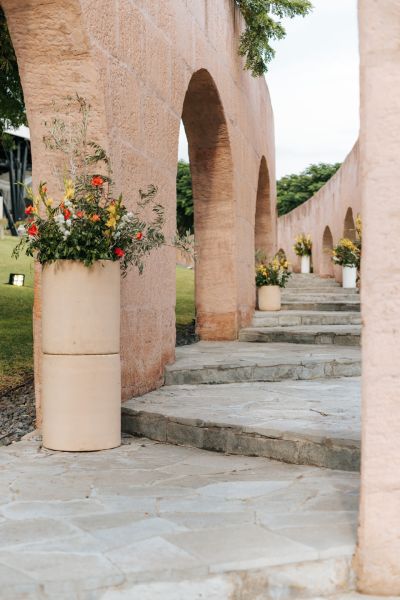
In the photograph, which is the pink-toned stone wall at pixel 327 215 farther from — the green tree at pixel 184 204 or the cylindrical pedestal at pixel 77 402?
the cylindrical pedestal at pixel 77 402

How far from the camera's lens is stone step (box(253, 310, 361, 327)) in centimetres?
916

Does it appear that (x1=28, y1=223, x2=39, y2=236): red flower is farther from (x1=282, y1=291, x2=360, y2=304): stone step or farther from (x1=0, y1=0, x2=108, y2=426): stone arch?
(x1=282, y1=291, x2=360, y2=304): stone step

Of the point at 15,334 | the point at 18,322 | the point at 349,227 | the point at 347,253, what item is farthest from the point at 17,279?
the point at 349,227

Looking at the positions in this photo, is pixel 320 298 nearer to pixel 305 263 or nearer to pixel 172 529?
pixel 172 529

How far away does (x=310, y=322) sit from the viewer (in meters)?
9.35

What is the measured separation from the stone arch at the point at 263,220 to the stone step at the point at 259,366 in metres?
6.23

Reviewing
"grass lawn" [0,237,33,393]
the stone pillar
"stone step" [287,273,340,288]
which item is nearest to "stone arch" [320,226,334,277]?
"stone step" [287,273,340,288]

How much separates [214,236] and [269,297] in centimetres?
241

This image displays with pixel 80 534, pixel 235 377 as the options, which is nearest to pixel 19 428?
pixel 235 377

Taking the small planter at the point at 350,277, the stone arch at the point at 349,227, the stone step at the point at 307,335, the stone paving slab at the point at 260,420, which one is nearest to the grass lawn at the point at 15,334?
the stone paving slab at the point at 260,420

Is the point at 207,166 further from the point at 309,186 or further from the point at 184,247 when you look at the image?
the point at 309,186

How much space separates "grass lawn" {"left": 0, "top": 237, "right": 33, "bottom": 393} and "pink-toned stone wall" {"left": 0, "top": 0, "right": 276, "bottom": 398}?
3.23ft

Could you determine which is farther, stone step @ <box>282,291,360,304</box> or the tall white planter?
the tall white planter

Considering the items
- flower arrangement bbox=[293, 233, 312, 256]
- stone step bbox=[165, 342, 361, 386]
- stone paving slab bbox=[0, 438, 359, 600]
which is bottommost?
stone paving slab bbox=[0, 438, 359, 600]
